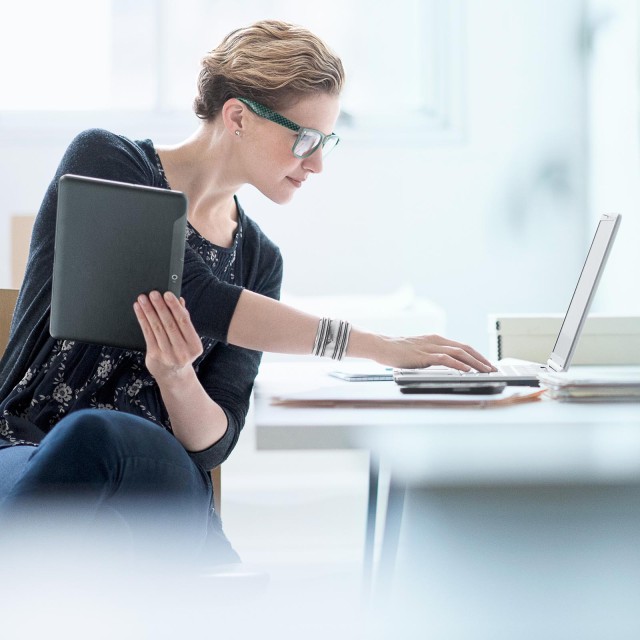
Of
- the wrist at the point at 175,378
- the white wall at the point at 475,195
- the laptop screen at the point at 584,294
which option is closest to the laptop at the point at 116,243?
the wrist at the point at 175,378

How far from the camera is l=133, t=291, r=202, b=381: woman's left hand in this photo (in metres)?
0.98

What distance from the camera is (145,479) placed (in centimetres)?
93

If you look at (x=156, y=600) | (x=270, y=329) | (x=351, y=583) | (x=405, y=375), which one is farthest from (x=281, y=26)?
(x=351, y=583)

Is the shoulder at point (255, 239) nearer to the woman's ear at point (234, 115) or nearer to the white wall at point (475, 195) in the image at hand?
the woman's ear at point (234, 115)

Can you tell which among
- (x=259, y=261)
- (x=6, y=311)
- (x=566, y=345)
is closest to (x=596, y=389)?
(x=566, y=345)

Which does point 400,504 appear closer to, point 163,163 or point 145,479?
point 145,479

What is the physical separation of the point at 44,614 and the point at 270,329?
465 millimetres

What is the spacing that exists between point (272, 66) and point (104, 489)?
2.22 ft

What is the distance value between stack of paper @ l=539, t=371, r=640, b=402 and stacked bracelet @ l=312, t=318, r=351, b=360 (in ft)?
0.89

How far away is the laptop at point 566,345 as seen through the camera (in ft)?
3.34

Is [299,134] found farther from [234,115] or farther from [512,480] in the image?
[512,480]

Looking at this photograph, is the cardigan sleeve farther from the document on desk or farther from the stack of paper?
the stack of paper

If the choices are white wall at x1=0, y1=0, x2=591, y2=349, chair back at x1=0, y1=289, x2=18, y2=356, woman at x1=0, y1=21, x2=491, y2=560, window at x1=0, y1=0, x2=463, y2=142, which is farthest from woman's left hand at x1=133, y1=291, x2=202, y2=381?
window at x1=0, y1=0, x2=463, y2=142

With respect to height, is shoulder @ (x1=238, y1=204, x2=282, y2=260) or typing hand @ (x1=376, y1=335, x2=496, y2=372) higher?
Result: shoulder @ (x1=238, y1=204, x2=282, y2=260)
